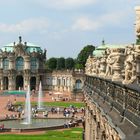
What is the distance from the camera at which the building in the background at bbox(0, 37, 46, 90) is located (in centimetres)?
13662

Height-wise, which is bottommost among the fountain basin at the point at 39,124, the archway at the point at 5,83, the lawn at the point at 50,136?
the fountain basin at the point at 39,124

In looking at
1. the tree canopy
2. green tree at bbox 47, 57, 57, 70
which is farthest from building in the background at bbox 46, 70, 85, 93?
green tree at bbox 47, 57, 57, 70

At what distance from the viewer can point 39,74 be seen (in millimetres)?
139125

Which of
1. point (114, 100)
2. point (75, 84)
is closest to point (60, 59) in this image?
point (75, 84)

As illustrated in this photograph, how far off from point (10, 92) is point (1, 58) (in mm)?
14987

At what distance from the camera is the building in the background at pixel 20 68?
137m

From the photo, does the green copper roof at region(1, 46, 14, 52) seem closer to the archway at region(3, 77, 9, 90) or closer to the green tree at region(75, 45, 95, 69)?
the archway at region(3, 77, 9, 90)

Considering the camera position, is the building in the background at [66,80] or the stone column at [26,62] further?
the stone column at [26,62]

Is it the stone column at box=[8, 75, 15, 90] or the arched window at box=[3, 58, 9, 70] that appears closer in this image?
the stone column at box=[8, 75, 15, 90]

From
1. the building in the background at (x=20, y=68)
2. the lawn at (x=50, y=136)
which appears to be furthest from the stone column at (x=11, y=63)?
the lawn at (x=50, y=136)

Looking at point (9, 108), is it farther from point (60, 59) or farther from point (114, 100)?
point (60, 59)

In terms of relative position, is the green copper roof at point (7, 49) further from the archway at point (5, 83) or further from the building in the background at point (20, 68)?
the archway at point (5, 83)

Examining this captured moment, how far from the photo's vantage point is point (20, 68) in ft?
455

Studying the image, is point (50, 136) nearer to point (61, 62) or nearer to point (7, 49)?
point (7, 49)
